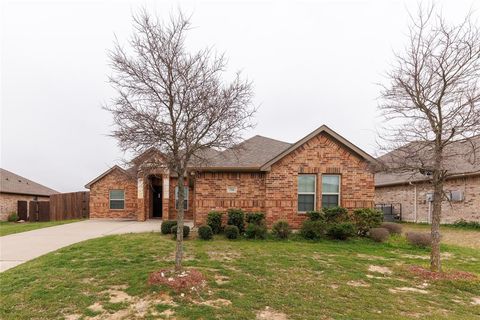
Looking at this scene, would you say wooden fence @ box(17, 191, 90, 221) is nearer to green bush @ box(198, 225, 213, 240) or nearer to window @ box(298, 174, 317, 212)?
green bush @ box(198, 225, 213, 240)

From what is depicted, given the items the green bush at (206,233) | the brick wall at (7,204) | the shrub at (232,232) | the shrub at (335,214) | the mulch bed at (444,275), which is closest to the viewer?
the mulch bed at (444,275)

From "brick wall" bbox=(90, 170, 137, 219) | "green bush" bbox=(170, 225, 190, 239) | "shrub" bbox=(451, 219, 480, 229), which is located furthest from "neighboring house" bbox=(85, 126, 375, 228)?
"shrub" bbox=(451, 219, 480, 229)

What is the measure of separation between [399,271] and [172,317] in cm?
596

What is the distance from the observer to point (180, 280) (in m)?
5.69

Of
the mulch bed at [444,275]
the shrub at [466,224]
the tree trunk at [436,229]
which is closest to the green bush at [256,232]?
the mulch bed at [444,275]

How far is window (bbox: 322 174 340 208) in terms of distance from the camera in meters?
12.6

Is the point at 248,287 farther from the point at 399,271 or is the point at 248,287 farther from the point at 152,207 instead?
the point at 152,207

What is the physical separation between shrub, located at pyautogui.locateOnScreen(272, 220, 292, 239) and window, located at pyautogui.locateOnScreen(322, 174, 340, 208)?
2.58m

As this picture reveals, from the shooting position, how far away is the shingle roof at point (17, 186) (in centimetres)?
2300

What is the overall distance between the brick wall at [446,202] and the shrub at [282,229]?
8.61 meters

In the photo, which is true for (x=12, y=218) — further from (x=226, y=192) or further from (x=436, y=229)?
(x=436, y=229)

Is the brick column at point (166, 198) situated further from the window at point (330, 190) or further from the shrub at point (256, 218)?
the window at point (330, 190)

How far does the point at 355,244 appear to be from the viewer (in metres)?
10.5

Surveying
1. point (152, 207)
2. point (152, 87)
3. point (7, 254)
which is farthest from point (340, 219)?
point (152, 207)
